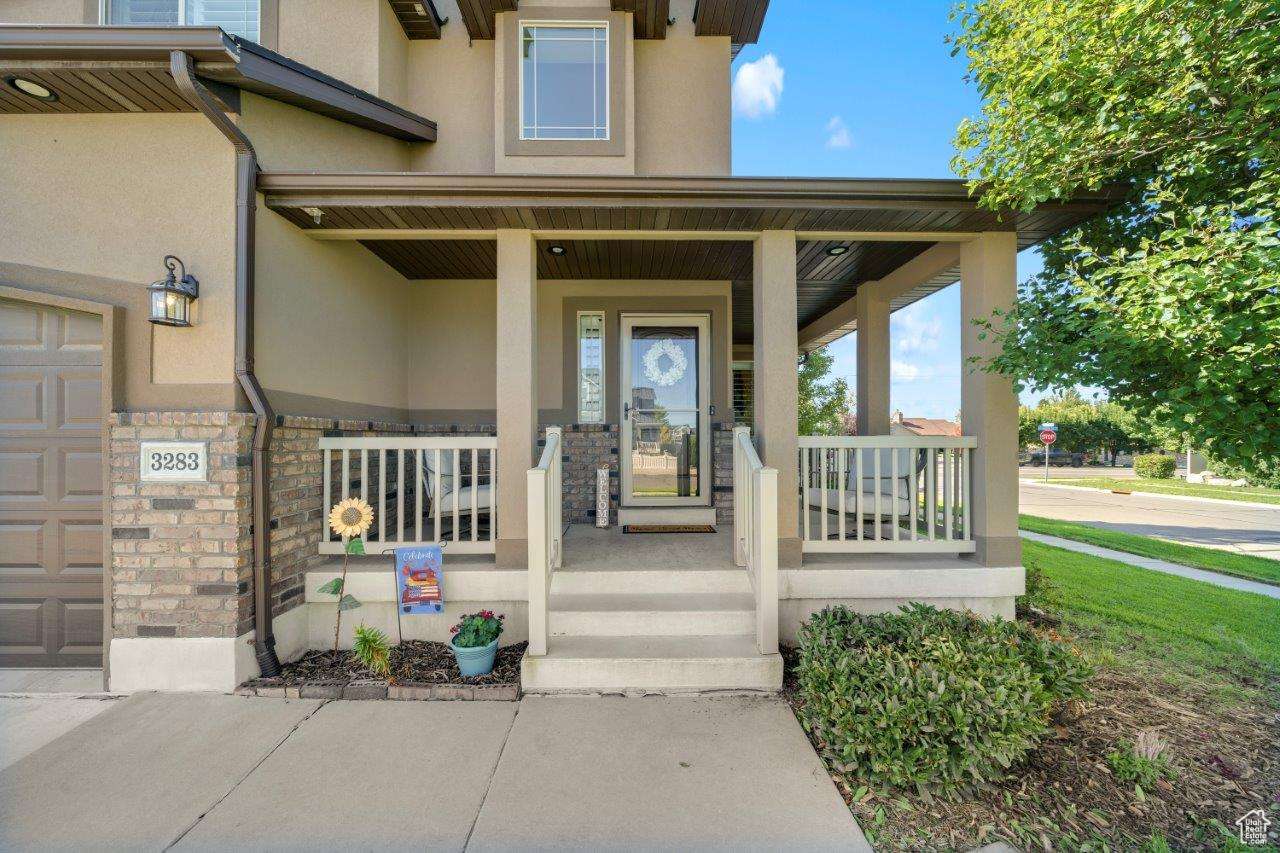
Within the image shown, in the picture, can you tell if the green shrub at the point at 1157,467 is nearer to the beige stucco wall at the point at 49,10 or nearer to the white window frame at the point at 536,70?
the white window frame at the point at 536,70

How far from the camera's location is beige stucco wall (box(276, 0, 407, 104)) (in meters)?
4.47

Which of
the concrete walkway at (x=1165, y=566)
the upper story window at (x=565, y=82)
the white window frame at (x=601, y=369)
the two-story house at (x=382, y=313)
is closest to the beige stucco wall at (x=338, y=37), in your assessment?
→ the two-story house at (x=382, y=313)

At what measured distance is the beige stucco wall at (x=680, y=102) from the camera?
507 cm

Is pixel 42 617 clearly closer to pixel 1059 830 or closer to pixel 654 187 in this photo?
pixel 654 187

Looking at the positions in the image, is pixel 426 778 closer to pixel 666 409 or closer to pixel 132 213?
pixel 132 213

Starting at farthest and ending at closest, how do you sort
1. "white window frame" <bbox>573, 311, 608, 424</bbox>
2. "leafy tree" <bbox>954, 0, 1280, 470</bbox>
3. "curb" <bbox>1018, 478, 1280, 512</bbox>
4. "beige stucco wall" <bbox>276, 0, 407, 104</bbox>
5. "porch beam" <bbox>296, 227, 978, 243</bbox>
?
1. "curb" <bbox>1018, 478, 1280, 512</bbox>
2. "white window frame" <bbox>573, 311, 608, 424</bbox>
3. "beige stucco wall" <bbox>276, 0, 407, 104</bbox>
4. "porch beam" <bbox>296, 227, 978, 243</bbox>
5. "leafy tree" <bbox>954, 0, 1280, 470</bbox>

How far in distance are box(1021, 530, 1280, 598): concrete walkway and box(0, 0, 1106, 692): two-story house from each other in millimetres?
3924

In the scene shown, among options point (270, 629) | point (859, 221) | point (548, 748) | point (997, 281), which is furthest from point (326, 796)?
point (997, 281)

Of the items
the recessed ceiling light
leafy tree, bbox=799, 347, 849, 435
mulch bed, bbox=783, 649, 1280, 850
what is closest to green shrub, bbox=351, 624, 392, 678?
mulch bed, bbox=783, 649, 1280, 850

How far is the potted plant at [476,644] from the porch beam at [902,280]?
4.38 m

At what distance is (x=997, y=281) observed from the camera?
3.73m

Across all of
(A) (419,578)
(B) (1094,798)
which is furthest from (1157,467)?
(A) (419,578)

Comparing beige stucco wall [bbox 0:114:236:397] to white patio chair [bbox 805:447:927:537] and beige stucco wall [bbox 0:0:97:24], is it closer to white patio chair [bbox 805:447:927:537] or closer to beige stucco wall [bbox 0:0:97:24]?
beige stucco wall [bbox 0:0:97:24]

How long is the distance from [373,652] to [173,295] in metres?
2.42
